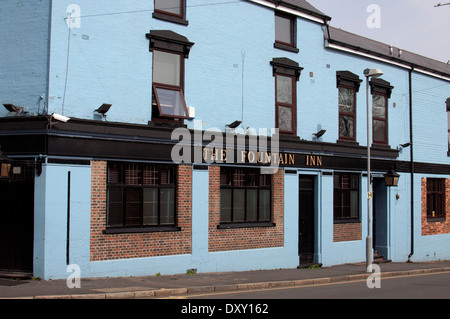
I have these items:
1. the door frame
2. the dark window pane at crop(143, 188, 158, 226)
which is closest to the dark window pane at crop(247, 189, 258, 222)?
the door frame

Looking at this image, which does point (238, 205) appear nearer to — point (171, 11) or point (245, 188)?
point (245, 188)

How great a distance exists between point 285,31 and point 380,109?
19.8 ft

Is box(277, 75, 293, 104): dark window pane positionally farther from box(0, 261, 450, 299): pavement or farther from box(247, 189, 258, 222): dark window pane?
box(0, 261, 450, 299): pavement

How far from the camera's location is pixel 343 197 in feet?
68.6

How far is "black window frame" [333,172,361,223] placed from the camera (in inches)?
811

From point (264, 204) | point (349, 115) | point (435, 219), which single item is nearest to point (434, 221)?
point (435, 219)

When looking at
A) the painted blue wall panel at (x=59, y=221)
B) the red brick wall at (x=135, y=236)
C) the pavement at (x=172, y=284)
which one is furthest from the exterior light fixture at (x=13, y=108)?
the pavement at (x=172, y=284)

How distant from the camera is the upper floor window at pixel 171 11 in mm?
15547

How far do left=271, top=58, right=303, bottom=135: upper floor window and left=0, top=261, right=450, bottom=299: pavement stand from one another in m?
5.09

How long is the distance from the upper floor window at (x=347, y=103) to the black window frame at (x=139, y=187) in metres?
8.21

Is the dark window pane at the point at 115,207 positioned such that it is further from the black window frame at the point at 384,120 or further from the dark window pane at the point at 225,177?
the black window frame at the point at 384,120
